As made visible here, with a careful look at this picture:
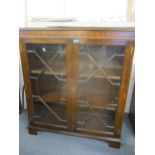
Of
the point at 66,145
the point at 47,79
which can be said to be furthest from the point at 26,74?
the point at 66,145

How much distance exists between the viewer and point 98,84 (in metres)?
1.59

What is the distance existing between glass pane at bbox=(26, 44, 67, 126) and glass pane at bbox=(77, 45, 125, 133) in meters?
0.18

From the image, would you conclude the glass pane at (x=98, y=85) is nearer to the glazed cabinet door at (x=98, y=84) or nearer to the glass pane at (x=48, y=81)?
the glazed cabinet door at (x=98, y=84)

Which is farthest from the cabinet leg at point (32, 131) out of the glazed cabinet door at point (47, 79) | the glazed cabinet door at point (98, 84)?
the glazed cabinet door at point (98, 84)

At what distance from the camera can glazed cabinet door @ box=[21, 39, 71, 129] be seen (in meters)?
1.49

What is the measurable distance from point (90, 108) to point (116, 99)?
28 centimetres

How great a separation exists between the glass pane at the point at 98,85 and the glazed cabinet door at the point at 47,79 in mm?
151

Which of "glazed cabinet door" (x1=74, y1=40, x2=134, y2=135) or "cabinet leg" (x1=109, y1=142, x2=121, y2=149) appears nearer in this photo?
"glazed cabinet door" (x1=74, y1=40, x2=134, y2=135)

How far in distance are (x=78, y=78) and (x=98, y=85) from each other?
228mm

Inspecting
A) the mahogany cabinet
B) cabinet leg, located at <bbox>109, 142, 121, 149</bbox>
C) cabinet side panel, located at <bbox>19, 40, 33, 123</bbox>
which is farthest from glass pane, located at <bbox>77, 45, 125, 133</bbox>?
cabinet side panel, located at <bbox>19, 40, 33, 123</bbox>

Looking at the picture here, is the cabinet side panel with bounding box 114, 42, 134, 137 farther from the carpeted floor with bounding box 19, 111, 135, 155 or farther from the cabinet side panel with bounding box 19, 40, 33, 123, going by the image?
the cabinet side panel with bounding box 19, 40, 33, 123

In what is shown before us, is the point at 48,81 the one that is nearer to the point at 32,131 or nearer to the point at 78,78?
the point at 78,78
